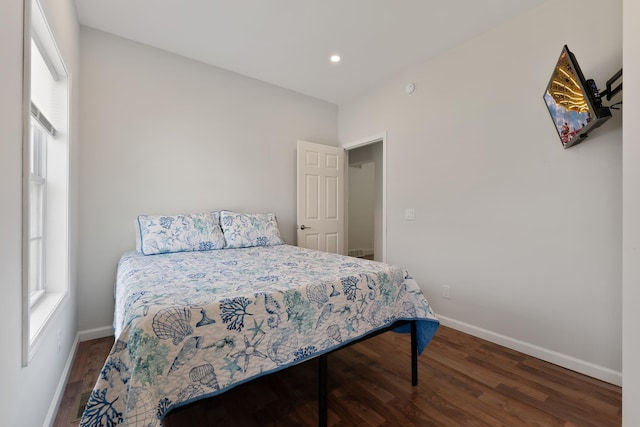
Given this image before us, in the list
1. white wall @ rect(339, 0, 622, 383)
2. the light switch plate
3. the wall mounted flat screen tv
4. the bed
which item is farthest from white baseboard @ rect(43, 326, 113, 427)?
the wall mounted flat screen tv

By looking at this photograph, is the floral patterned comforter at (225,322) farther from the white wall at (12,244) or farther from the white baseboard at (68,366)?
the white baseboard at (68,366)

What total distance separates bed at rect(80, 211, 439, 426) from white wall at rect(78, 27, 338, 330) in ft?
2.70

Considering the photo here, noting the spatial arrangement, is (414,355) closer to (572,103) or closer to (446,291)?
(446,291)

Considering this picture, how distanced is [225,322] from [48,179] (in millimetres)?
1738

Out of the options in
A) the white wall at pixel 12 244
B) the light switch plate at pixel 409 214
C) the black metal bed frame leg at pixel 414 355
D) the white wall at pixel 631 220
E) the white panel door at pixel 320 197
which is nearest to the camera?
the white wall at pixel 12 244

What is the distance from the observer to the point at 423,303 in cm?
180

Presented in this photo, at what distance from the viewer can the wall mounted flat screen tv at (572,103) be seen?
1590mm

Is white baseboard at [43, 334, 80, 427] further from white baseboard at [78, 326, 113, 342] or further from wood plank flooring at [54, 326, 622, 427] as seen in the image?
white baseboard at [78, 326, 113, 342]

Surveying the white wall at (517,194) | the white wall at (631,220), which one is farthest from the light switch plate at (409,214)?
the white wall at (631,220)

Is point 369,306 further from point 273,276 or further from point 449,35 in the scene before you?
point 449,35

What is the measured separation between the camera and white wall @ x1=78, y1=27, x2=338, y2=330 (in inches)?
97.3

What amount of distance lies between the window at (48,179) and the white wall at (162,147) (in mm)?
628

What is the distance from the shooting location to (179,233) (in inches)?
101

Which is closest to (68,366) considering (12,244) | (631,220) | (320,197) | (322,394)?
(12,244)
